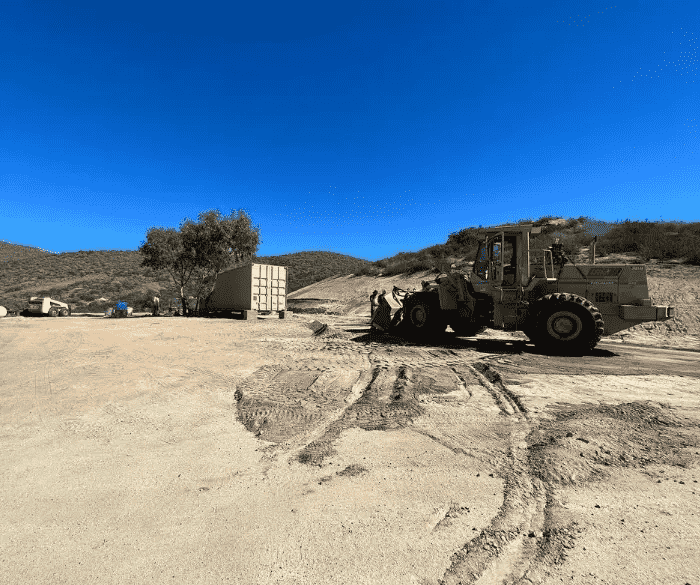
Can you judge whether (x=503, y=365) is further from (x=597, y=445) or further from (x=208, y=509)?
(x=208, y=509)

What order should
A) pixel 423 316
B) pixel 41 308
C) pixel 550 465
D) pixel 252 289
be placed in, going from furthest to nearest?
pixel 41 308
pixel 252 289
pixel 423 316
pixel 550 465

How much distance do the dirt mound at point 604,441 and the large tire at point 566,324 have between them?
4.33 meters

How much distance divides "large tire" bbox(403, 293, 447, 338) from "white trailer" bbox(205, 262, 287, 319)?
8.94m

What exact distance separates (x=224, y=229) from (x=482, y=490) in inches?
921

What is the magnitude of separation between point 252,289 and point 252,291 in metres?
0.10

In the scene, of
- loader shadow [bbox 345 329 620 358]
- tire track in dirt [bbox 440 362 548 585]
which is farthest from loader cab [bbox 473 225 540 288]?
tire track in dirt [bbox 440 362 548 585]

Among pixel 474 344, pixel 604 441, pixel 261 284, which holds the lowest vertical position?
pixel 604 441

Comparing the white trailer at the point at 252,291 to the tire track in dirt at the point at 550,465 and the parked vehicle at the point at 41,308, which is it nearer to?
the parked vehicle at the point at 41,308

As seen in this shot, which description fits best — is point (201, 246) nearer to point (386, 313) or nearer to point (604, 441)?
point (386, 313)

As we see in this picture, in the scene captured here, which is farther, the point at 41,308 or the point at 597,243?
the point at 597,243

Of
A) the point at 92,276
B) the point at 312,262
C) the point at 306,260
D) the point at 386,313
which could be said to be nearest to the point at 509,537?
the point at 386,313

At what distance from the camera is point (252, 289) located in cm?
1945

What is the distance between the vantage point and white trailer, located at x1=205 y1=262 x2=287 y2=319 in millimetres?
19484

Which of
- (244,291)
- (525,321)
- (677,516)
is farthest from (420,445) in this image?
(244,291)
